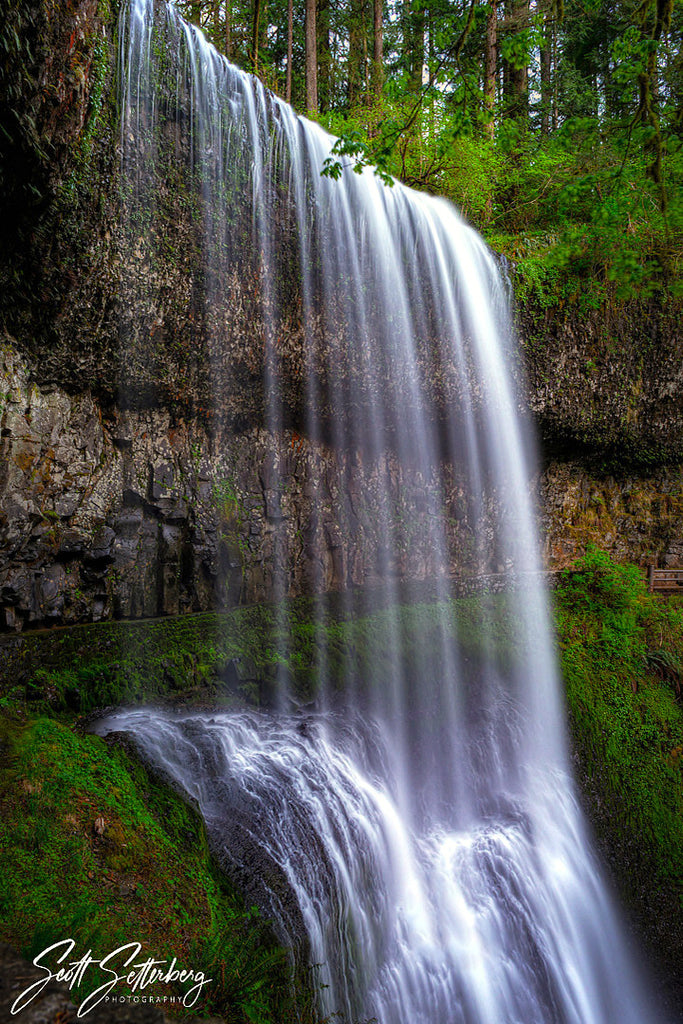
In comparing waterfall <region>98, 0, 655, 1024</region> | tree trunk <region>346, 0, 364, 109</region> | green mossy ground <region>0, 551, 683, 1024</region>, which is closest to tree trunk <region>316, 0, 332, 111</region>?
tree trunk <region>346, 0, 364, 109</region>

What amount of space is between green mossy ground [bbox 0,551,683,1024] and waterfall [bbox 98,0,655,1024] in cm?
22

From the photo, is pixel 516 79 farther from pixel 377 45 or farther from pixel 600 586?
pixel 600 586

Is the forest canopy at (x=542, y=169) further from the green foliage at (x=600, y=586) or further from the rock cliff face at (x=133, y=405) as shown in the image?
the green foliage at (x=600, y=586)

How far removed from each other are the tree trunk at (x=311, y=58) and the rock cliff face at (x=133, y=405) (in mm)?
5593

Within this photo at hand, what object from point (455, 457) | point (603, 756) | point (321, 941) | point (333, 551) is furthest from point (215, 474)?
point (603, 756)

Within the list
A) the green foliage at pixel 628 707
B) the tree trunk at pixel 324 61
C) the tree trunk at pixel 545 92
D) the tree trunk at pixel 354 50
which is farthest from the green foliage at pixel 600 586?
the tree trunk at pixel 354 50

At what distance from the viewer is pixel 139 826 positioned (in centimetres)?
371

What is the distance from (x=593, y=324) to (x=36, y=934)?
10038mm

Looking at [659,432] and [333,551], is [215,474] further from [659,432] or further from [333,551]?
[659,432]

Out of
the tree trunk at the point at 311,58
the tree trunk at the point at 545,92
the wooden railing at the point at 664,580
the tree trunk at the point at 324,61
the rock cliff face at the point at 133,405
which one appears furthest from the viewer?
the tree trunk at the point at 324,61

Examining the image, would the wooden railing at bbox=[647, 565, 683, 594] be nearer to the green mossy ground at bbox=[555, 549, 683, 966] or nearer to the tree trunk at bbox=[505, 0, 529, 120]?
the green mossy ground at bbox=[555, 549, 683, 966]

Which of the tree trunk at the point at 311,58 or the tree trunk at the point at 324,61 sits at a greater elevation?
the tree trunk at the point at 324,61

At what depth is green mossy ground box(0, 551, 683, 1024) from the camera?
118 inches

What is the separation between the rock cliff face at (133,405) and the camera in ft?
15.6
